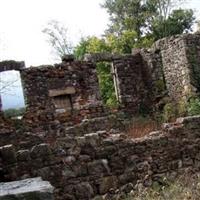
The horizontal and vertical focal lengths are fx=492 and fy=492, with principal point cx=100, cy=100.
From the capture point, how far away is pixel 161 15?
107 ft

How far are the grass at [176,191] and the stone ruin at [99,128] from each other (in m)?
0.38

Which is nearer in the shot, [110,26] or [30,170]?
[30,170]

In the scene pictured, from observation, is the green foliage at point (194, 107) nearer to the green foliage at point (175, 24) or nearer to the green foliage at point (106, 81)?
the green foliage at point (106, 81)

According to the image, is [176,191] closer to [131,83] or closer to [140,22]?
[131,83]

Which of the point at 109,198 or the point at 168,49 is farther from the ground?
the point at 168,49

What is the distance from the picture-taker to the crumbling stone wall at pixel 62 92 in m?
17.0

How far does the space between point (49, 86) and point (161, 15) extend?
17.2 m

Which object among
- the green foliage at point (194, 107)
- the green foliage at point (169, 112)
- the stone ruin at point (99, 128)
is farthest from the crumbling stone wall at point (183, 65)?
the green foliage at point (194, 107)

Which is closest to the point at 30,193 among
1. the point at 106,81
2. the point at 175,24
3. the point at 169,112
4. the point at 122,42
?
the point at 169,112

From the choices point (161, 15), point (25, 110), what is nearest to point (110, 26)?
point (161, 15)

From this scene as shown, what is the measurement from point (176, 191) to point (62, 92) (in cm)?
1060

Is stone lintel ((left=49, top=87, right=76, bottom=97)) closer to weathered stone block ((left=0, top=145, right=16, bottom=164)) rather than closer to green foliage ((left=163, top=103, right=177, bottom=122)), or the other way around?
green foliage ((left=163, top=103, right=177, bottom=122))

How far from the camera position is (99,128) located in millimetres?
16688

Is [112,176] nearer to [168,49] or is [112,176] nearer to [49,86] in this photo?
[49,86]
